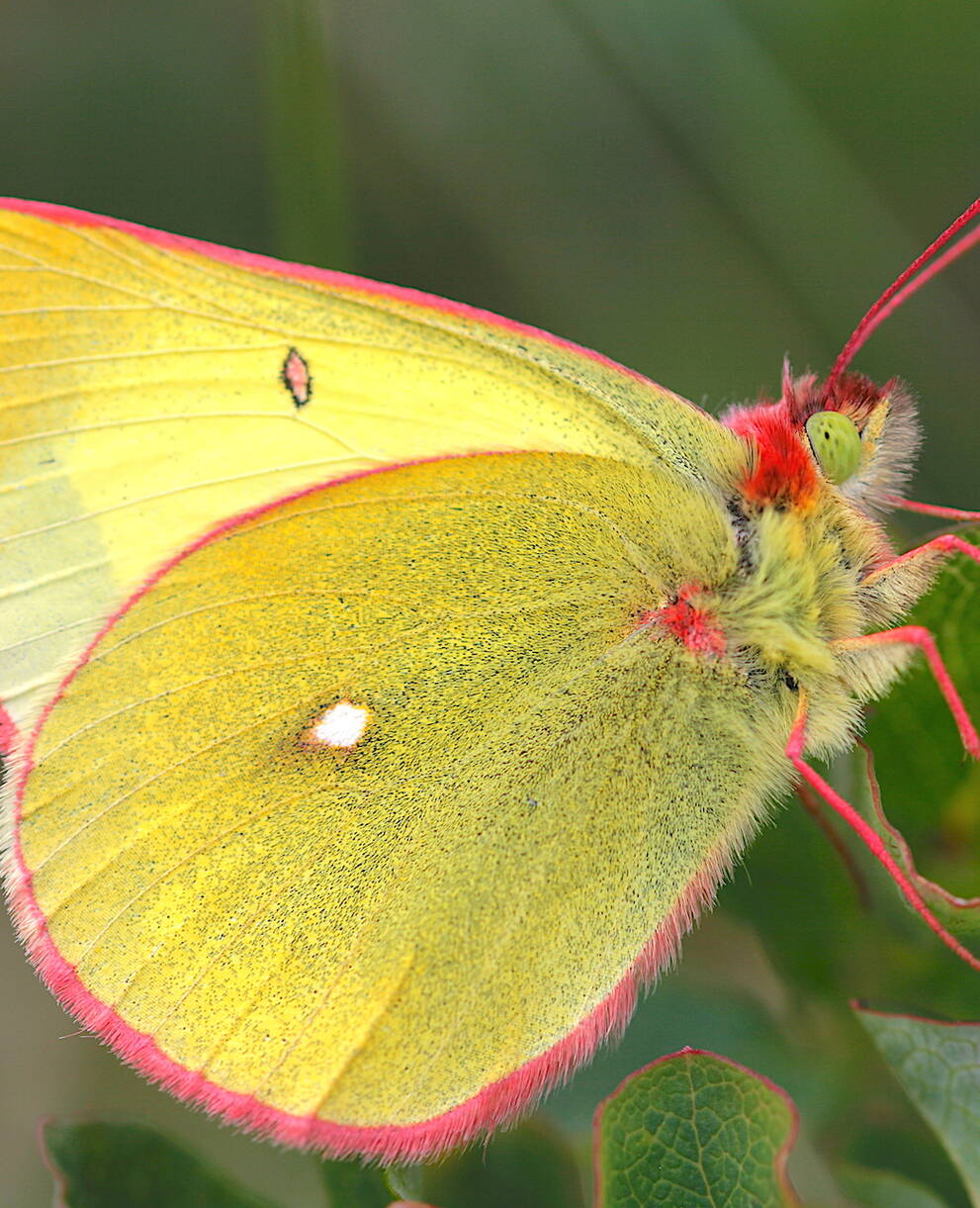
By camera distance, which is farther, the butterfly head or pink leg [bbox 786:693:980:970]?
the butterfly head

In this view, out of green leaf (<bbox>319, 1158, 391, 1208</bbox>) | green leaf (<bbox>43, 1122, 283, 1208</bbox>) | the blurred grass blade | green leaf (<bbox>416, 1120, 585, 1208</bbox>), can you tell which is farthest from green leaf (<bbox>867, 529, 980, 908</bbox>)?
the blurred grass blade

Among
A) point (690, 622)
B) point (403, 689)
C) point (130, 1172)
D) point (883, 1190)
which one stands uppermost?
point (690, 622)

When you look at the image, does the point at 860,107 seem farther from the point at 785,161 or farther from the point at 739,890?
the point at 739,890

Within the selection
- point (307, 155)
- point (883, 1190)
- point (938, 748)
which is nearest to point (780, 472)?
point (938, 748)

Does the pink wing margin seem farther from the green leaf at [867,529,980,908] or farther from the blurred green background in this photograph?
the blurred green background

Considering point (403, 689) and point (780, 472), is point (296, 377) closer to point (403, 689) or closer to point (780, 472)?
point (403, 689)
